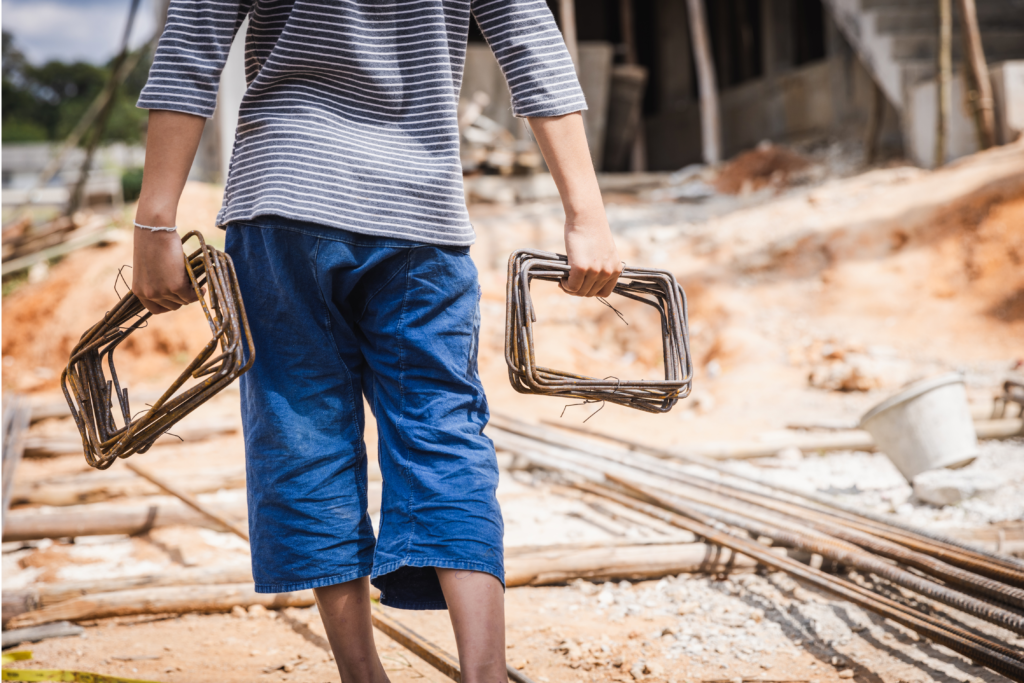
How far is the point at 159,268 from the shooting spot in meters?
1.32

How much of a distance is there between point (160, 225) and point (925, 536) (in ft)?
7.17

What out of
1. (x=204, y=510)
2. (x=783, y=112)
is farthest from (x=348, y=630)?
(x=783, y=112)

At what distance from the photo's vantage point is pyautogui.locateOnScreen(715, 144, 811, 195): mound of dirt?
380 inches

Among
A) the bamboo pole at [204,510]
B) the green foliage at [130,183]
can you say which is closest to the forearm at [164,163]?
the bamboo pole at [204,510]

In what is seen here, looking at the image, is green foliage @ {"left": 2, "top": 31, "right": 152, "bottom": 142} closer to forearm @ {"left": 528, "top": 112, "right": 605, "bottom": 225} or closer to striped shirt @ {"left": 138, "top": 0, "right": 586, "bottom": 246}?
striped shirt @ {"left": 138, "top": 0, "right": 586, "bottom": 246}

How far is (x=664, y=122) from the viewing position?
51.5 ft

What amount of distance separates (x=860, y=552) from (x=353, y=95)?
1793 mm

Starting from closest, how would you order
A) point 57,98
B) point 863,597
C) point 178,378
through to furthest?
point 178,378, point 863,597, point 57,98

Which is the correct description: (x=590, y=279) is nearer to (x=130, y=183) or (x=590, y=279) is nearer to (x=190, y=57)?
(x=190, y=57)

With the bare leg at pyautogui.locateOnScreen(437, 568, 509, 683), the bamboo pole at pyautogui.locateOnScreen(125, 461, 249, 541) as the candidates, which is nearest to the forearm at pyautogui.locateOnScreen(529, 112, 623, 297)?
the bare leg at pyautogui.locateOnScreen(437, 568, 509, 683)

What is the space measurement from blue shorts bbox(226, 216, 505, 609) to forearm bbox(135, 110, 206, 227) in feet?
0.42

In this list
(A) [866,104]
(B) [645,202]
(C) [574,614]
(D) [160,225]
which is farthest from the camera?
(A) [866,104]

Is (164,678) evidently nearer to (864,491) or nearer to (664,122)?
(864,491)

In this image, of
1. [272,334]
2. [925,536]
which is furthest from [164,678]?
[925,536]
